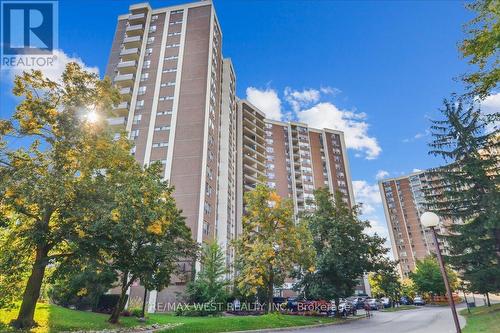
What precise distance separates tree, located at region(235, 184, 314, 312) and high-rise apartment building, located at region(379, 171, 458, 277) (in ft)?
318

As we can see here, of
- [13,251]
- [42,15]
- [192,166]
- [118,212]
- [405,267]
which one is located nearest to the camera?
[118,212]

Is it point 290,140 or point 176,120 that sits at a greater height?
point 290,140

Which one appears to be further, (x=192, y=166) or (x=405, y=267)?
(x=405, y=267)

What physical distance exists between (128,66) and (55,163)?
4699cm

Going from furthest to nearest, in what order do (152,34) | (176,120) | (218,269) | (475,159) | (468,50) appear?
1. (152,34)
2. (176,120)
3. (218,269)
4. (475,159)
5. (468,50)

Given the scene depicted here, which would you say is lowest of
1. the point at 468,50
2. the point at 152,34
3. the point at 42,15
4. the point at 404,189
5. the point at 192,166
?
the point at 468,50

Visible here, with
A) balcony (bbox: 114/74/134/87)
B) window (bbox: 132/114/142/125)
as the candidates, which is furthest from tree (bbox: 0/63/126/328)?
balcony (bbox: 114/74/134/87)

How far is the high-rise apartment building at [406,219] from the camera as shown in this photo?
349ft

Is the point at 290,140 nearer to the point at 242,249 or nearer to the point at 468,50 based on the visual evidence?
the point at 242,249

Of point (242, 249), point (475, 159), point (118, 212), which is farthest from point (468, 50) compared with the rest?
point (242, 249)

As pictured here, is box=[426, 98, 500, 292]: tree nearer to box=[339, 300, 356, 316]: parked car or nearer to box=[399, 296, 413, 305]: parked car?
box=[339, 300, 356, 316]: parked car

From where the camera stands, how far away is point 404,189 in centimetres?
11700

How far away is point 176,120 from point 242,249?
97.5 ft

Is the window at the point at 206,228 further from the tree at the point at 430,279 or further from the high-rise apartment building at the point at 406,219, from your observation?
the high-rise apartment building at the point at 406,219
